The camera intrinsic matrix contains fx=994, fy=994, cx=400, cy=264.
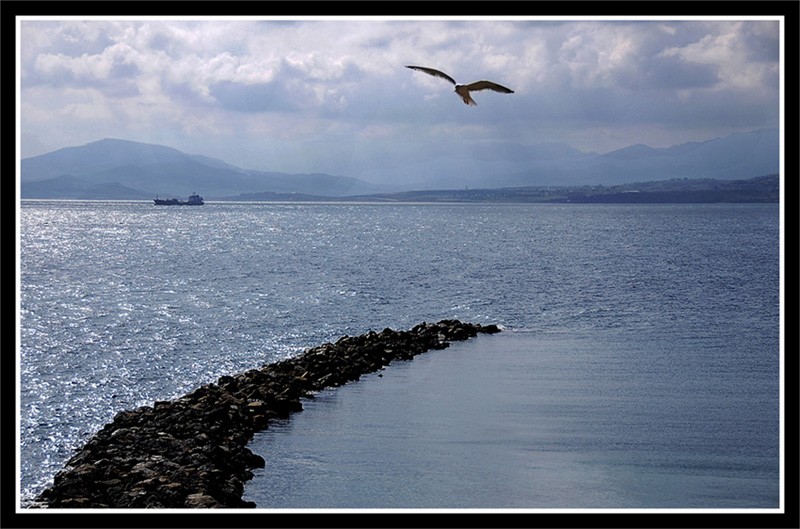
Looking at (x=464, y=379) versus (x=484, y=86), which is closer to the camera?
(x=484, y=86)

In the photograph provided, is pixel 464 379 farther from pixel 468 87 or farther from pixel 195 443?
pixel 468 87

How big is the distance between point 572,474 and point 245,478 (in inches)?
164

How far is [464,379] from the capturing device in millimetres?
19531

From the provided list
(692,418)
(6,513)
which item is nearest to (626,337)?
(692,418)

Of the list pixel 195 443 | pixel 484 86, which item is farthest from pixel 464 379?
pixel 484 86

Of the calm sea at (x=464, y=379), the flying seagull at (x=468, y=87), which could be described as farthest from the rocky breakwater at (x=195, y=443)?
the flying seagull at (x=468, y=87)

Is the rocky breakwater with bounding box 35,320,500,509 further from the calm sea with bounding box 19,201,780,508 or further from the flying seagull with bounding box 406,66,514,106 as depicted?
the flying seagull with bounding box 406,66,514,106

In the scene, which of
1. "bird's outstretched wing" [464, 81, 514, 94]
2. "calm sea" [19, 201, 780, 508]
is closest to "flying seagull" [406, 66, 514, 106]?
"bird's outstretched wing" [464, 81, 514, 94]

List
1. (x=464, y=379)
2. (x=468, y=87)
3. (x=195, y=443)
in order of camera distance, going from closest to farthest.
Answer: (x=468, y=87) < (x=195, y=443) < (x=464, y=379)

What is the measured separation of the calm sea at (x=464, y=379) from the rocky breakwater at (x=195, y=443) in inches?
16.1

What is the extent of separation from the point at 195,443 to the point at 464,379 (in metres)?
7.07

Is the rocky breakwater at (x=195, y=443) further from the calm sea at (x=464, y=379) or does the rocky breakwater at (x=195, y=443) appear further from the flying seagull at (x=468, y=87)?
the flying seagull at (x=468, y=87)

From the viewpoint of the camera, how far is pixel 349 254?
71.9 m

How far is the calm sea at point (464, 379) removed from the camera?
12508mm
